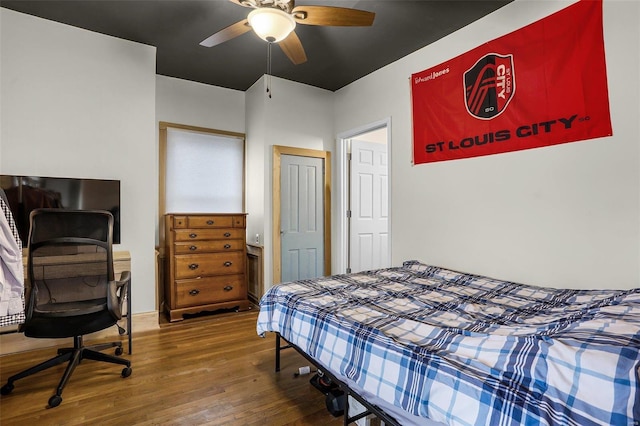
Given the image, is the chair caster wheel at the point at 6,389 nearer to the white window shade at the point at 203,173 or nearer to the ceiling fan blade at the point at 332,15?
the white window shade at the point at 203,173

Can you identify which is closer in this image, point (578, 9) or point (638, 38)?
point (638, 38)

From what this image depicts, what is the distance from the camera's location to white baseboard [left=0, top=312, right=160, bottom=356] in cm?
261

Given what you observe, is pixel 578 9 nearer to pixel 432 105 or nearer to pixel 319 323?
pixel 432 105

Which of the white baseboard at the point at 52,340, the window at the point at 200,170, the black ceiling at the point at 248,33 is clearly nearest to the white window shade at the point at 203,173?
the window at the point at 200,170

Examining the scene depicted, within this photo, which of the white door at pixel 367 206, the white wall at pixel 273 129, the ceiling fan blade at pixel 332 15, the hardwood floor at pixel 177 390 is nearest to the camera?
the hardwood floor at pixel 177 390

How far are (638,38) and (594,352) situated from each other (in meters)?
2.01

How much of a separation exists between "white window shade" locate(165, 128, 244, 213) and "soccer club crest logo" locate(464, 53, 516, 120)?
290cm

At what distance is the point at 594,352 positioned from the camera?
94 centimetres

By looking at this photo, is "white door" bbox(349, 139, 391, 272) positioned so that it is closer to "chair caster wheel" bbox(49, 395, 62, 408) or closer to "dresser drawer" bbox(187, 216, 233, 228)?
"dresser drawer" bbox(187, 216, 233, 228)

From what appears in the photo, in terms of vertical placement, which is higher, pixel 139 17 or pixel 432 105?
pixel 139 17

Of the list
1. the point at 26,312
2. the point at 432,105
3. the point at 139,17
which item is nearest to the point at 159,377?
the point at 26,312

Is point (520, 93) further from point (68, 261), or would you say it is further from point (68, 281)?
point (68, 281)

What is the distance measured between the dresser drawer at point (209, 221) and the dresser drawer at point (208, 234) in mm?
47

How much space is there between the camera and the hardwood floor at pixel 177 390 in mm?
1813
